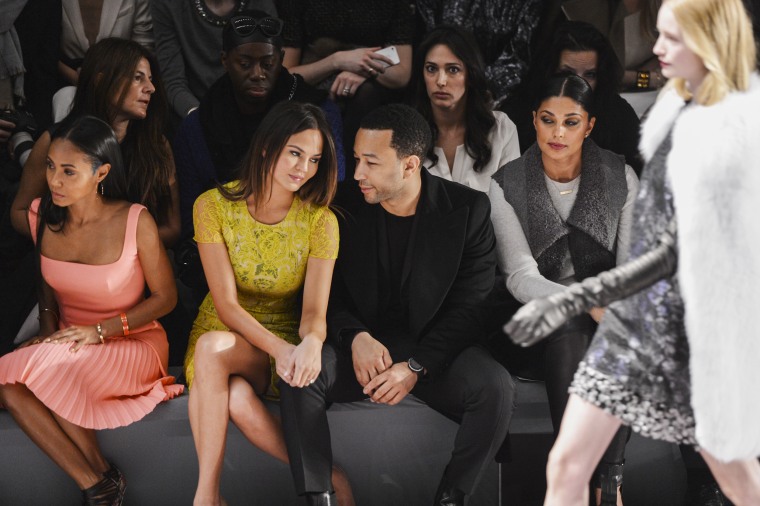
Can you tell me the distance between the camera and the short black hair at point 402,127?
10.4 ft

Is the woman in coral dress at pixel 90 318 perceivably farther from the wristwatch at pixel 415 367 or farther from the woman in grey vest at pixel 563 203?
the woman in grey vest at pixel 563 203

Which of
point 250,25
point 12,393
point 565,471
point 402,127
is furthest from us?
point 250,25

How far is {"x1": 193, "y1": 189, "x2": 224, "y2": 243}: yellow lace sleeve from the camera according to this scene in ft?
10.2

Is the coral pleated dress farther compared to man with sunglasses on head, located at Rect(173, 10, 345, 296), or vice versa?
man with sunglasses on head, located at Rect(173, 10, 345, 296)

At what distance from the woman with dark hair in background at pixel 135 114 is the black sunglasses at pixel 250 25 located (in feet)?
1.13

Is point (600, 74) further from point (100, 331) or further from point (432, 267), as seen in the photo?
point (100, 331)

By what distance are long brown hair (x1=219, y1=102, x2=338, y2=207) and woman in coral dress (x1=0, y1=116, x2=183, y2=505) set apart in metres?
0.34

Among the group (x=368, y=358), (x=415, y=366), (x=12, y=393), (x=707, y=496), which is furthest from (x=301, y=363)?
(x=707, y=496)

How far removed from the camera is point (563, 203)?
3361 millimetres

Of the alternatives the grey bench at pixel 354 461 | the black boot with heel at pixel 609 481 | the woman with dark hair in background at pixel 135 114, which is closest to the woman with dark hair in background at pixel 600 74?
the grey bench at pixel 354 461

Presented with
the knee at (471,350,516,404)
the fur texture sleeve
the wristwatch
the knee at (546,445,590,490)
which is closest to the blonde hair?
the fur texture sleeve

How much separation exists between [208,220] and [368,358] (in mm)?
643

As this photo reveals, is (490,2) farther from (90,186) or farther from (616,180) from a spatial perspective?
(90,186)

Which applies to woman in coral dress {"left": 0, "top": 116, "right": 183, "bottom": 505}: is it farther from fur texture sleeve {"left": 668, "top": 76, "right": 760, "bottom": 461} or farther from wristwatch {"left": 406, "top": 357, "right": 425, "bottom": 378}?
fur texture sleeve {"left": 668, "top": 76, "right": 760, "bottom": 461}
